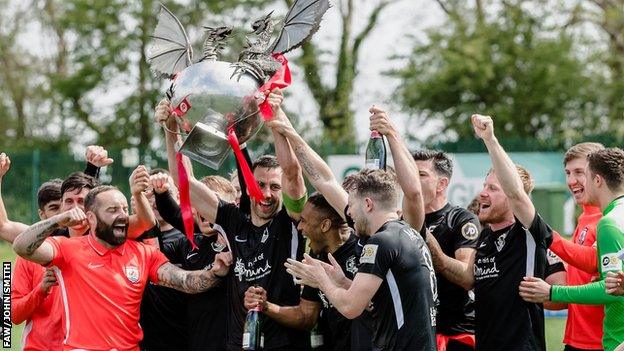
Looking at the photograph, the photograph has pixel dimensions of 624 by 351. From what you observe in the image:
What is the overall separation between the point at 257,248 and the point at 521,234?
183 centimetres

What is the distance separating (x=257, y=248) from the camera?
279 inches

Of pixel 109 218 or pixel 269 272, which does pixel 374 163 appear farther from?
pixel 109 218

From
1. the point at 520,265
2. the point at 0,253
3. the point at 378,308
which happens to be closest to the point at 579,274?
the point at 520,265

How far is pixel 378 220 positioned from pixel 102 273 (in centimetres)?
215

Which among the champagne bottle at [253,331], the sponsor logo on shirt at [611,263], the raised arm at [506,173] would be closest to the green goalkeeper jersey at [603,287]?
the sponsor logo on shirt at [611,263]

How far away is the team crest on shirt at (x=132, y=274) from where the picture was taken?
7.14m

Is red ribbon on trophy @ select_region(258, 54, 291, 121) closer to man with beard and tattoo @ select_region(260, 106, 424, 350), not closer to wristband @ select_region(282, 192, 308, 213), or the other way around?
man with beard and tattoo @ select_region(260, 106, 424, 350)

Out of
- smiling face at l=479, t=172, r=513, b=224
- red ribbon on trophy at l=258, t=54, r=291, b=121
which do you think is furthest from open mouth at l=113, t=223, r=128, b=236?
smiling face at l=479, t=172, r=513, b=224

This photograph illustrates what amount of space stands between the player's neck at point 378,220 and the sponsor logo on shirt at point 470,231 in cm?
120

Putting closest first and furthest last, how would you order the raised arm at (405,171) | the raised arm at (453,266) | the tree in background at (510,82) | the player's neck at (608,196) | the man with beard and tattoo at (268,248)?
the raised arm at (405,171) → the player's neck at (608,196) → the raised arm at (453,266) → the man with beard and tattoo at (268,248) → the tree in background at (510,82)

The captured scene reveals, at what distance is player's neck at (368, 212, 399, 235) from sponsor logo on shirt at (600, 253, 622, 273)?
4.43 feet

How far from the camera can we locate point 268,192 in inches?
283

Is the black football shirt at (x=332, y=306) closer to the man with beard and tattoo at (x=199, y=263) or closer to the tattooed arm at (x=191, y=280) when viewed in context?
the tattooed arm at (x=191, y=280)

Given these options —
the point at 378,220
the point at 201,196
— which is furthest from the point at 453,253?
the point at 201,196
